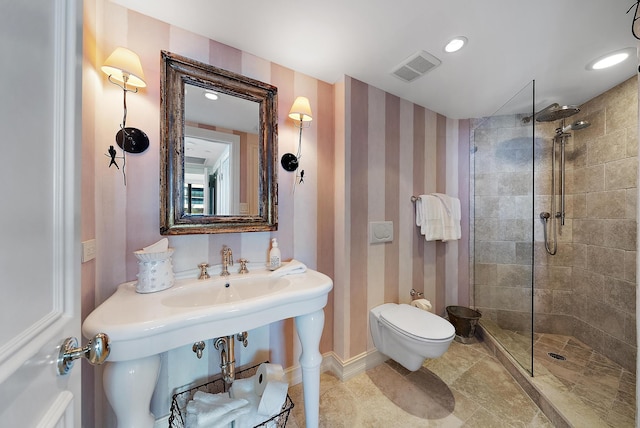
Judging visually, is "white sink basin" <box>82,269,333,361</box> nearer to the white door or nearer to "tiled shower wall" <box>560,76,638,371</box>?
the white door

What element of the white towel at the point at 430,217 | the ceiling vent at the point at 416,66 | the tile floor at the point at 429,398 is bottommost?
the tile floor at the point at 429,398

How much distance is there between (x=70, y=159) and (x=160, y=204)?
77cm

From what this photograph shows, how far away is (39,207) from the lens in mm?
433

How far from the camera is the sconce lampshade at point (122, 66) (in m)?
1.02

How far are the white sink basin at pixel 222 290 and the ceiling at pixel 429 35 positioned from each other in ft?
4.61

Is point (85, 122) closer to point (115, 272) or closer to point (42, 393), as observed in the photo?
point (115, 272)

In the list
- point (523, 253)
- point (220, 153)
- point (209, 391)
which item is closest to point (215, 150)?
point (220, 153)

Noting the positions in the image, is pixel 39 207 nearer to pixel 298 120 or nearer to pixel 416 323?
pixel 298 120

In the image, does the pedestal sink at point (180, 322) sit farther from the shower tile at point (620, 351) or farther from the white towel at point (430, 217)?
the shower tile at point (620, 351)

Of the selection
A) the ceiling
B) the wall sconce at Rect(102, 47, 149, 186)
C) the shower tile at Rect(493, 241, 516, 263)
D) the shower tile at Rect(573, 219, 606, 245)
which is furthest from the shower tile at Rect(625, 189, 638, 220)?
the wall sconce at Rect(102, 47, 149, 186)

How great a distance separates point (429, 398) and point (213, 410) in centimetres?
132

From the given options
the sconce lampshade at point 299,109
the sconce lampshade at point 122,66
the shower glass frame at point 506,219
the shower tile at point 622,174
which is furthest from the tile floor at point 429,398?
the sconce lampshade at point 122,66

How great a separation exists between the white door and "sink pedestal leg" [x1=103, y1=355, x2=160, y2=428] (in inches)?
10.1

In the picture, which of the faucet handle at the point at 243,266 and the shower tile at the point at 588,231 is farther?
the shower tile at the point at 588,231
